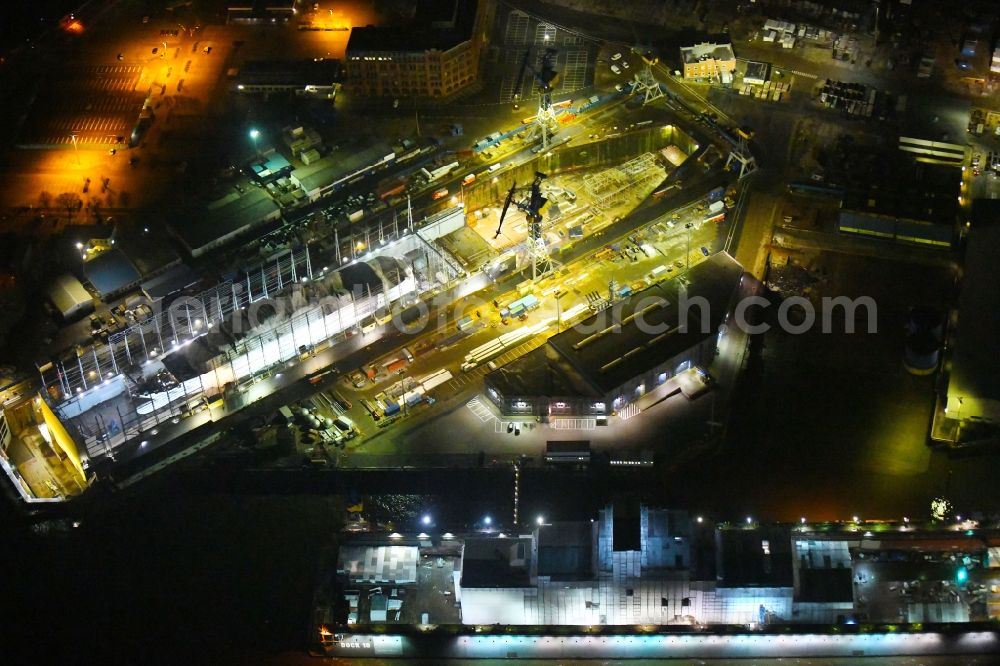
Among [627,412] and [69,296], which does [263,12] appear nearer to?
[69,296]

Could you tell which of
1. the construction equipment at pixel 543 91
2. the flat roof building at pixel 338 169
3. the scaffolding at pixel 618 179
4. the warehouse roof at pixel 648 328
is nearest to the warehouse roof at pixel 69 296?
the flat roof building at pixel 338 169

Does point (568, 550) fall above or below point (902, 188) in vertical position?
below

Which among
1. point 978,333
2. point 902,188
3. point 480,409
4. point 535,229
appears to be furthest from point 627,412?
point 902,188

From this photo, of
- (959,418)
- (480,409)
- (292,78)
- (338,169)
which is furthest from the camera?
(292,78)

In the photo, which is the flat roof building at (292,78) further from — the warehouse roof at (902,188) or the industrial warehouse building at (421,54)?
the warehouse roof at (902,188)

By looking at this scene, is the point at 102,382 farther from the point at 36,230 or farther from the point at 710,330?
the point at 710,330

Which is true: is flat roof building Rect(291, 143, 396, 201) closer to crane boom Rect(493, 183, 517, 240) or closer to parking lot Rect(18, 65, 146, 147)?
crane boom Rect(493, 183, 517, 240)
